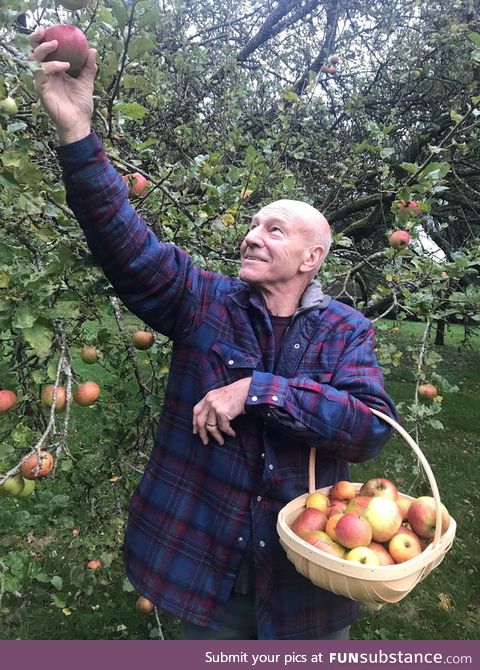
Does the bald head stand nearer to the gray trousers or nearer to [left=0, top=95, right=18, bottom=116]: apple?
[left=0, top=95, right=18, bottom=116]: apple

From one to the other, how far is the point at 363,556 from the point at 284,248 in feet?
2.75

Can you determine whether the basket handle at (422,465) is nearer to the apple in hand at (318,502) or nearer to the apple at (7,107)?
the apple in hand at (318,502)

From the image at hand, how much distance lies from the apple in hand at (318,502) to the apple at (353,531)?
0.08 metres

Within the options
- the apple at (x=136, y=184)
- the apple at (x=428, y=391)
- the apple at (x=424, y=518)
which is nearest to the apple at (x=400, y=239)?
the apple at (x=428, y=391)

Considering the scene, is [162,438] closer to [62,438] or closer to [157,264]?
[62,438]

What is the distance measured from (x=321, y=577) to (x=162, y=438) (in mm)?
627

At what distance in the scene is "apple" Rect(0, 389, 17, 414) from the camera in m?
1.43

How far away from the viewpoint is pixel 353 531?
139 centimetres

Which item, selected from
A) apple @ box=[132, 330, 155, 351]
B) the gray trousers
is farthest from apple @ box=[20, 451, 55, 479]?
the gray trousers

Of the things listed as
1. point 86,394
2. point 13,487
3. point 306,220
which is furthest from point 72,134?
point 13,487

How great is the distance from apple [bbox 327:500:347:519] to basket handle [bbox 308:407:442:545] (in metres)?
0.07

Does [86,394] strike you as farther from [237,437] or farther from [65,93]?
[65,93]

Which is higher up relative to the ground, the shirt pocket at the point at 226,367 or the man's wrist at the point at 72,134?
the man's wrist at the point at 72,134

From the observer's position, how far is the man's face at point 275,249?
5.28 ft
